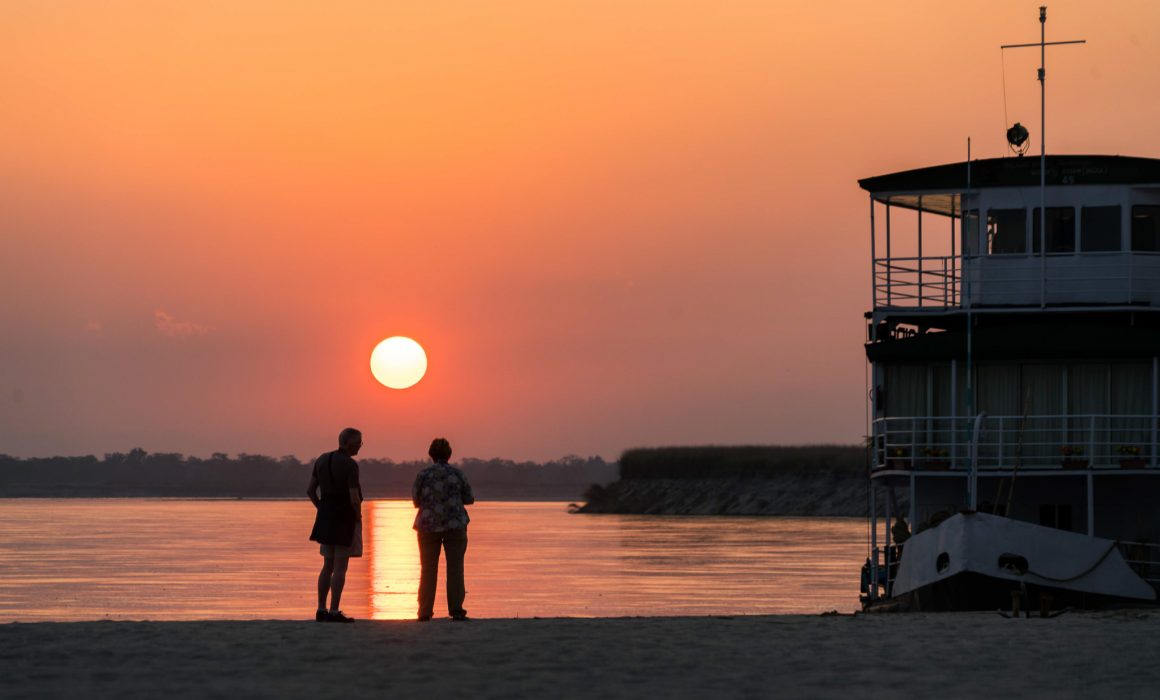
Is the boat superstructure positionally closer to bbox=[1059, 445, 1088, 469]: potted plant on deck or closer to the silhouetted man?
bbox=[1059, 445, 1088, 469]: potted plant on deck

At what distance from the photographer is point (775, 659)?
15.2 meters

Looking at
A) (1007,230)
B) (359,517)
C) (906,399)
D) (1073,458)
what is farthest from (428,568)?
(1007,230)

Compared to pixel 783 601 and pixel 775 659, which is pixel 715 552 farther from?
pixel 775 659

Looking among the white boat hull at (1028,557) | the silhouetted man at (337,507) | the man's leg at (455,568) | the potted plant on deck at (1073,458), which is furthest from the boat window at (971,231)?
the silhouetted man at (337,507)

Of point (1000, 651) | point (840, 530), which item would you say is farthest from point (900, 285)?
point (840, 530)

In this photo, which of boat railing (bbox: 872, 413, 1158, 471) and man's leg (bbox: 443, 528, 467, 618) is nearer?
man's leg (bbox: 443, 528, 467, 618)

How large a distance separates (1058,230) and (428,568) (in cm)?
1819

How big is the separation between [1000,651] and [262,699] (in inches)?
281

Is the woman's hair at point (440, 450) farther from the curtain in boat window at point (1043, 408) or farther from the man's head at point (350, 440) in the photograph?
the curtain in boat window at point (1043, 408)

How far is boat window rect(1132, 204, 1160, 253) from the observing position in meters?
33.4

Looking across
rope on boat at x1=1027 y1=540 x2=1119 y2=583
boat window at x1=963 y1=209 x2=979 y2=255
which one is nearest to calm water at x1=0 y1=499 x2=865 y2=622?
boat window at x1=963 y1=209 x2=979 y2=255

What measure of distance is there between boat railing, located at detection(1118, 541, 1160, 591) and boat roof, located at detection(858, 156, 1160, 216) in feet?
23.6

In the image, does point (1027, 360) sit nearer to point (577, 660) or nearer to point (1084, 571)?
point (1084, 571)

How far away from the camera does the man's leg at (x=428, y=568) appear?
20.0 m
